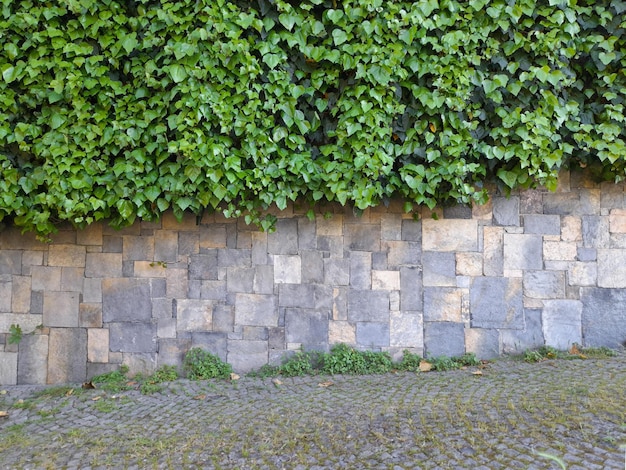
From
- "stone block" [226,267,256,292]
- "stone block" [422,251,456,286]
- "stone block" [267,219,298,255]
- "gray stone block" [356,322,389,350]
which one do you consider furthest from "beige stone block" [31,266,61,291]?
"stone block" [422,251,456,286]

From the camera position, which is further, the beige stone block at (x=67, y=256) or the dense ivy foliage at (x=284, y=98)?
the beige stone block at (x=67, y=256)

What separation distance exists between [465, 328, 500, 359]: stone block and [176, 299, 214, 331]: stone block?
2.35 meters


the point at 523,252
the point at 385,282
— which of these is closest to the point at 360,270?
the point at 385,282

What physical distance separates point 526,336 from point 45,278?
14.4 ft

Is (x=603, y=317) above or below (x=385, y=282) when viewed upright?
below

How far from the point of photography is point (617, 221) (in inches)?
190

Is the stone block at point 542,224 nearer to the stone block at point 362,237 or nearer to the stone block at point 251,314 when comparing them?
the stone block at point 362,237

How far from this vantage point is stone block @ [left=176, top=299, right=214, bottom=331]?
4.85m

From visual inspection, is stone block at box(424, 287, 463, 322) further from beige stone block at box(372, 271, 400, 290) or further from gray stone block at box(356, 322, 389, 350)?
gray stone block at box(356, 322, 389, 350)

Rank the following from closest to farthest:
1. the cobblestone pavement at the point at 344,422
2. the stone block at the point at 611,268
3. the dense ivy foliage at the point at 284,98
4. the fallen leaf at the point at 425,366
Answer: the cobblestone pavement at the point at 344,422, the dense ivy foliage at the point at 284,98, the fallen leaf at the point at 425,366, the stone block at the point at 611,268

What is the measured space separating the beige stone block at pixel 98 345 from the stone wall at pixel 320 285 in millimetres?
13

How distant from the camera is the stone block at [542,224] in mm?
4844

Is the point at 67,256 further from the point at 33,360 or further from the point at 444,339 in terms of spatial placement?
the point at 444,339

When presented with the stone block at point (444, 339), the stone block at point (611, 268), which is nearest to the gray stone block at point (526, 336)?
the stone block at point (444, 339)
